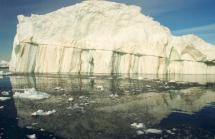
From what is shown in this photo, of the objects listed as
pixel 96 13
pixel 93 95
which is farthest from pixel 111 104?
pixel 96 13

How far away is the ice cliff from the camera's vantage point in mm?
40656

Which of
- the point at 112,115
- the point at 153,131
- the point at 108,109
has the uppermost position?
the point at 108,109

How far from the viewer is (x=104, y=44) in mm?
42156

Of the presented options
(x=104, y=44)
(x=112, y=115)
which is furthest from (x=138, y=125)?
(x=104, y=44)

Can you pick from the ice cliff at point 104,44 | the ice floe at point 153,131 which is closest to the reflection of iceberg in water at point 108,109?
the ice floe at point 153,131

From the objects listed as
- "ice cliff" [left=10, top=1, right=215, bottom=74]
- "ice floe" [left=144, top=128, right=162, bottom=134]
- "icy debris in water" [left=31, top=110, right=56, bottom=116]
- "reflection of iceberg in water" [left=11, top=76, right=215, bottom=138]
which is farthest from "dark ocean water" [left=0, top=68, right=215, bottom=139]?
"ice cliff" [left=10, top=1, right=215, bottom=74]

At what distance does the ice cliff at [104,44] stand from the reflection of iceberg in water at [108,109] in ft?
48.4

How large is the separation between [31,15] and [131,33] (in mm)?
14421

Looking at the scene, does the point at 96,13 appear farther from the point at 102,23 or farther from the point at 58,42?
the point at 58,42

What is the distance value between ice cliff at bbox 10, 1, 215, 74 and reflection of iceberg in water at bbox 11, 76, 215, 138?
1474cm

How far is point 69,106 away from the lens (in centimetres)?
1866

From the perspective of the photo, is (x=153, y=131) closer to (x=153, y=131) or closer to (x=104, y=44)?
(x=153, y=131)

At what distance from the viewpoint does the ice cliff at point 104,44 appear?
40656 mm

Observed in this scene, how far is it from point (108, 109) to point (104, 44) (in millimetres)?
24667
